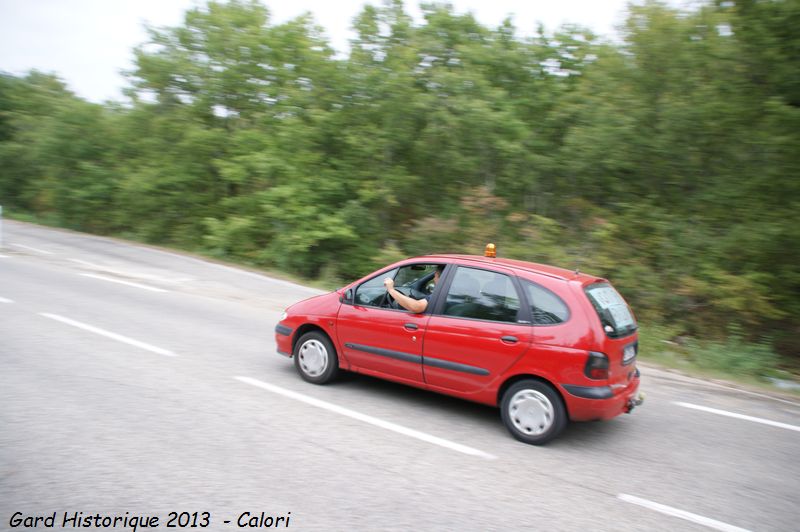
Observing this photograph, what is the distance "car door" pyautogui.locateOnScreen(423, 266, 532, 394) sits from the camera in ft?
17.4

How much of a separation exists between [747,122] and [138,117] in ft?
66.1

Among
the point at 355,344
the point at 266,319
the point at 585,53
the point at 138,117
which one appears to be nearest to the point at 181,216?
the point at 138,117

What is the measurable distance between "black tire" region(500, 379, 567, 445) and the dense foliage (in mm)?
8164

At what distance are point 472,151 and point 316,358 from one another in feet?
40.2

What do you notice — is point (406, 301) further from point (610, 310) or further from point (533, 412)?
point (610, 310)

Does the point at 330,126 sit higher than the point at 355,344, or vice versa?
the point at 330,126

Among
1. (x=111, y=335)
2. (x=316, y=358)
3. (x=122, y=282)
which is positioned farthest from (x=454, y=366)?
(x=122, y=282)

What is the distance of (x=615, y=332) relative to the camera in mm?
5211

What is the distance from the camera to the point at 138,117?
2177 centimetres

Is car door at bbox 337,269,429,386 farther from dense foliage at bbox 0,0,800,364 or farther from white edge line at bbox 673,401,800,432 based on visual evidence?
dense foliage at bbox 0,0,800,364

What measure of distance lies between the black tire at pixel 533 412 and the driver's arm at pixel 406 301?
119 centimetres

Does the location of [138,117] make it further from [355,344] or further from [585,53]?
[355,344]

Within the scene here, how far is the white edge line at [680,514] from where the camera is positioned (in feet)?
13.0

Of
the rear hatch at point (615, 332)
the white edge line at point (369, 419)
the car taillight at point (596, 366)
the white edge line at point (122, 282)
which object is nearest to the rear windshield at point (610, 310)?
the rear hatch at point (615, 332)
